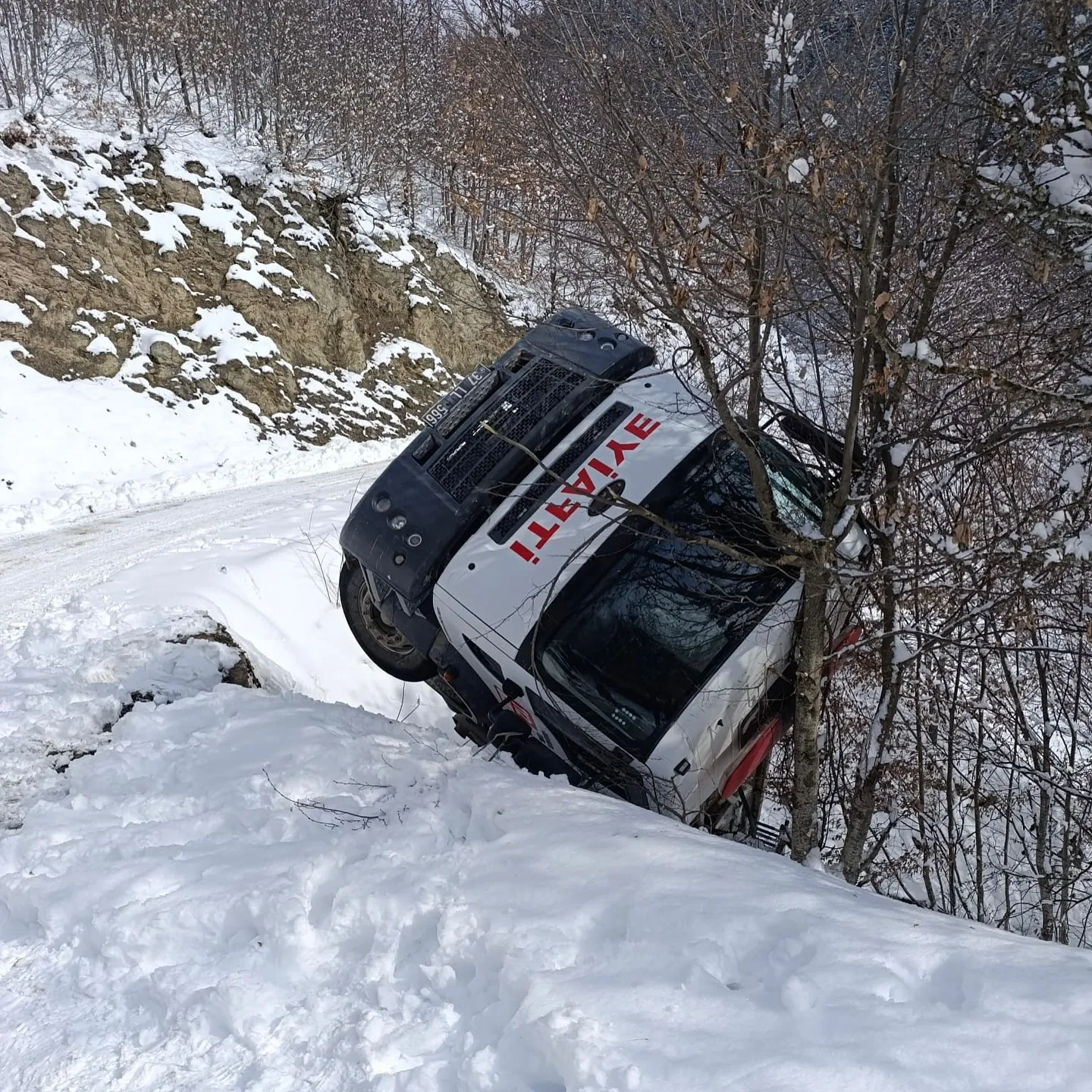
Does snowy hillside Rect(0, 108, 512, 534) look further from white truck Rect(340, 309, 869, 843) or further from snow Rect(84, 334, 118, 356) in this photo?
white truck Rect(340, 309, 869, 843)

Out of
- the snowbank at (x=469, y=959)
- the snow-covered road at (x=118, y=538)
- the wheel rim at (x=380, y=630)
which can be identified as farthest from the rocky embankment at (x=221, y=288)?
the snowbank at (x=469, y=959)

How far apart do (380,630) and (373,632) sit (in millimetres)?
52

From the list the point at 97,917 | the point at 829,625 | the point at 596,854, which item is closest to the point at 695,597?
the point at 829,625

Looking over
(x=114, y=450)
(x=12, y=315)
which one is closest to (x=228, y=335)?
(x=12, y=315)

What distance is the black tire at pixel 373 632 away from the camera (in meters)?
5.88

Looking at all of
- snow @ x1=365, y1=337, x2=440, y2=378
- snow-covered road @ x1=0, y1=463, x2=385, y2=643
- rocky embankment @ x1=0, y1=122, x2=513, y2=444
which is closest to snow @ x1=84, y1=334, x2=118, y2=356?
rocky embankment @ x1=0, y1=122, x2=513, y2=444

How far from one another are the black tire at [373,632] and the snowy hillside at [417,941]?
1095 mm

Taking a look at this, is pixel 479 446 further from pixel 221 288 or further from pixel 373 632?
pixel 221 288

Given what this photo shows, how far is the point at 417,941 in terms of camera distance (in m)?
2.87

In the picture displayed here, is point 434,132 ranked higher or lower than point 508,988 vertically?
higher

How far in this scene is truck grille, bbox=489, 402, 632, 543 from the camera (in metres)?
4.80

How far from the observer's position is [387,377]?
16859 millimetres

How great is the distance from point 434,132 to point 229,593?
16.5 metres

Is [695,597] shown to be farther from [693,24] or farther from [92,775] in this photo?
[92,775]
